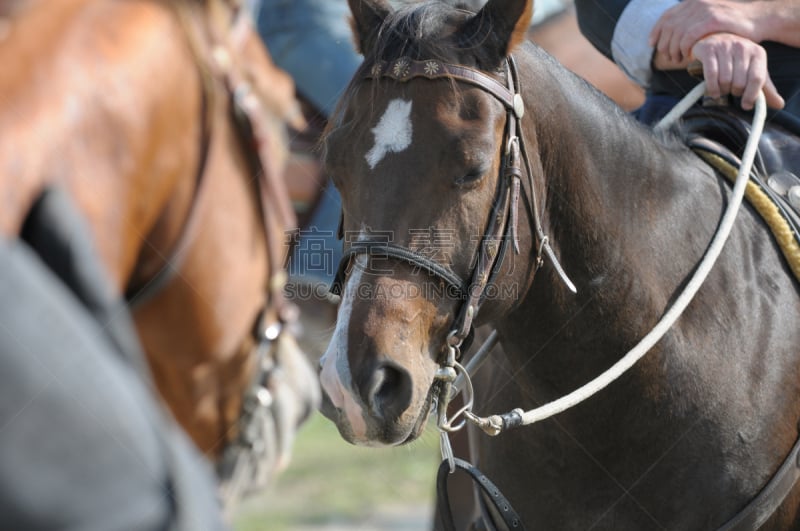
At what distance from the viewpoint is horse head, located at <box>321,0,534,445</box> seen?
212cm

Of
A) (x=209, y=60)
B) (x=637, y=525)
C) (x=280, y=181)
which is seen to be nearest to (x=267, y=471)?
(x=280, y=181)

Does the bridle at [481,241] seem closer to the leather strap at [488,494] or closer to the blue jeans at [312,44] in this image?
the leather strap at [488,494]

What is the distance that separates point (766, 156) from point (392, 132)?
49.2 inches

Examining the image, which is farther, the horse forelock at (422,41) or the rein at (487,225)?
the horse forelock at (422,41)

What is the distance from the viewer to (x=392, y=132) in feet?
7.23

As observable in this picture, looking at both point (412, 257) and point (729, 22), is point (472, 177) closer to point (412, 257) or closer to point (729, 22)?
point (412, 257)

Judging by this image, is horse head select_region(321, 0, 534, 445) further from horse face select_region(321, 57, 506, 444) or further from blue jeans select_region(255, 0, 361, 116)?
blue jeans select_region(255, 0, 361, 116)

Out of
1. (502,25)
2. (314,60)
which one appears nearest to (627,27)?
(502,25)

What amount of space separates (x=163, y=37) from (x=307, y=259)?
12.8 feet

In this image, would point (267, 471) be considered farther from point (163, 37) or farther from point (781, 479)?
point (781, 479)

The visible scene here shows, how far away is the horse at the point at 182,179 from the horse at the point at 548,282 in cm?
41

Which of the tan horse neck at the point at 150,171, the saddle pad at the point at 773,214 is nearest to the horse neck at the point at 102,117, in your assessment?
the tan horse neck at the point at 150,171

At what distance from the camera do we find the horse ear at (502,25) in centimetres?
232

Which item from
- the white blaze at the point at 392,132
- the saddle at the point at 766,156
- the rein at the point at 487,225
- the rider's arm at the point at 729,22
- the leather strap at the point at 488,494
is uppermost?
the white blaze at the point at 392,132
